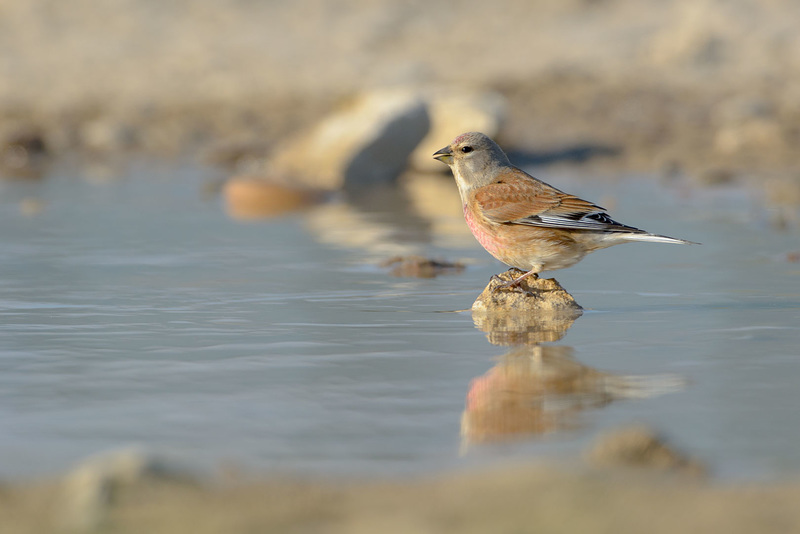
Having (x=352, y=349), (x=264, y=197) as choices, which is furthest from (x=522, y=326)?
(x=264, y=197)

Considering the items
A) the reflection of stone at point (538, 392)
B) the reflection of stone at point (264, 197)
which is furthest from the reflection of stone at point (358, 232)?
the reflection of stone at point (538, 392)

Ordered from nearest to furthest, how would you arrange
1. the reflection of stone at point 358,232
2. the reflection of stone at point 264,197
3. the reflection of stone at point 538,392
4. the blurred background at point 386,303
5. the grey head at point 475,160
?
the blurred background at point 386,303 < the reflection of stone at point 538,392 < the grey head at point 475,160 < the reflection of stone at point 358,232 < the reflection of stone at point 264,197

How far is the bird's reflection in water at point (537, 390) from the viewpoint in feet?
13.0

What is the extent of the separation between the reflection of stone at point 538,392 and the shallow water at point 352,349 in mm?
16

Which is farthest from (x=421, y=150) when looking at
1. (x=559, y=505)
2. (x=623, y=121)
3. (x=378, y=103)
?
(x=559, y=505)

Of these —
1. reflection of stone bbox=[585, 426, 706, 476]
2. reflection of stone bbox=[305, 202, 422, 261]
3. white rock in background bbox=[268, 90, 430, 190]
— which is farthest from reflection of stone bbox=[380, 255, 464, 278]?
white rock in background bbox=[268, 90, 430, 190]

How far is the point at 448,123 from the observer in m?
13.6

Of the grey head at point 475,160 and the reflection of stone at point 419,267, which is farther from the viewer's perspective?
the reflection of stone at point 419,267

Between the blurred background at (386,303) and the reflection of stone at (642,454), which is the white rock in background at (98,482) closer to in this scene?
the blurred background at (386,303)

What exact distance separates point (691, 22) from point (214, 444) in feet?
53.8

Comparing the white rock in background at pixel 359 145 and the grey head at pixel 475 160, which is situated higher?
the white rock in background at pixel 359 145

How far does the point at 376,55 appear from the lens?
19.5m

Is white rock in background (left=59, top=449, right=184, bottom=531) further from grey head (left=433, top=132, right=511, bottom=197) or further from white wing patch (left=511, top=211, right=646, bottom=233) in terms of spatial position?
grey head (left=433, top=132, right=511, bottom=197)

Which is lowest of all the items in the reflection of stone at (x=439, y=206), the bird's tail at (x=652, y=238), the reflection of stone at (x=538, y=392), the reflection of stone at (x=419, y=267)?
the reflection of stone at (x=538, y=392)
